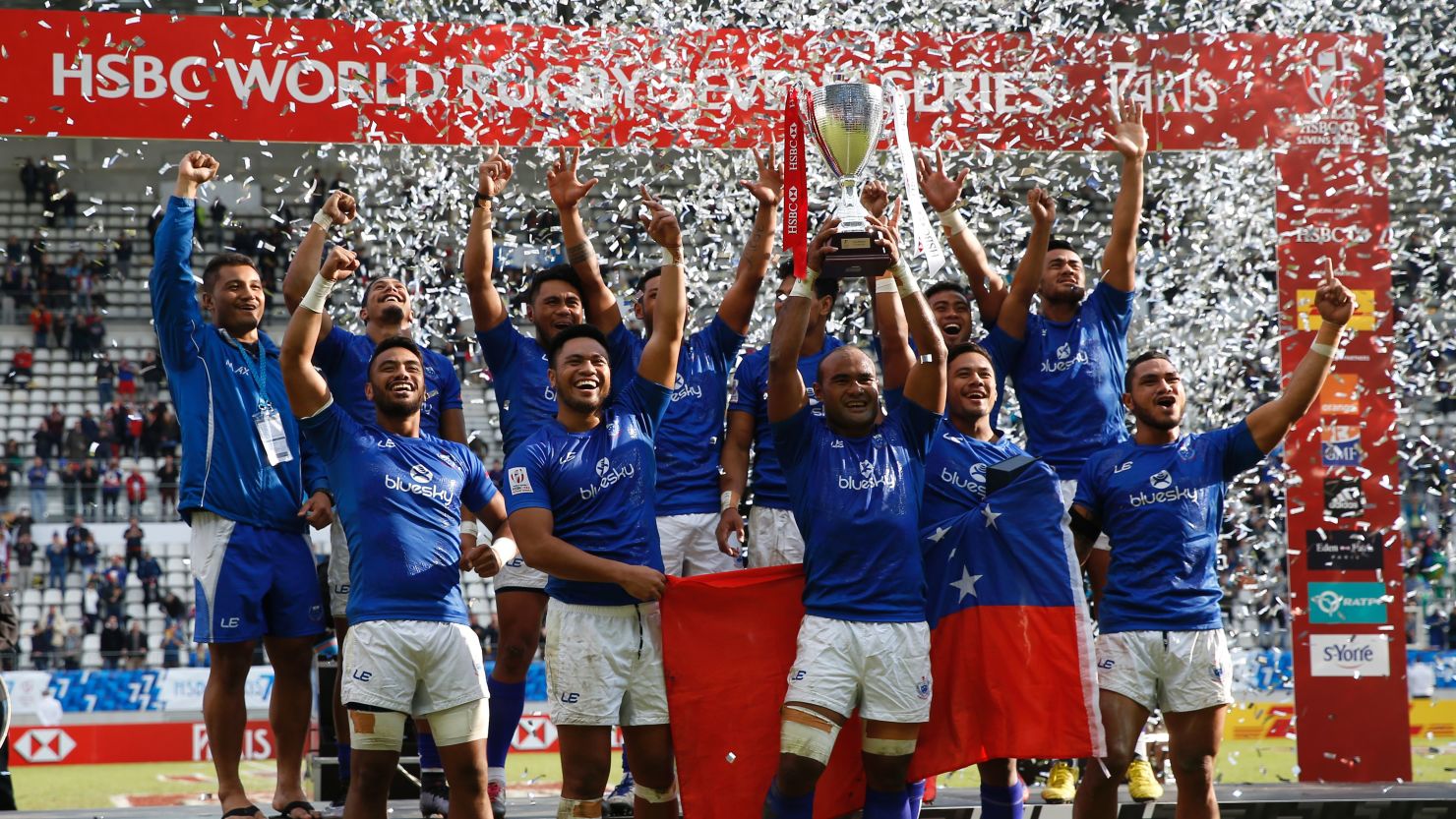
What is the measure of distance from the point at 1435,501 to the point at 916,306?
10.6 metres

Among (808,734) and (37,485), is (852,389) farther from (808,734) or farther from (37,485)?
(37,485)

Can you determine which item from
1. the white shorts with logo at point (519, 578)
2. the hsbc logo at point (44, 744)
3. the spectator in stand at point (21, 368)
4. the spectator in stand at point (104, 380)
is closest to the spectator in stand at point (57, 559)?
the spectator in stand at point (104, 380)

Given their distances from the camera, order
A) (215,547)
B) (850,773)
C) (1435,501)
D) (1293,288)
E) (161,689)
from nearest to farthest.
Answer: (850,773) → (215,547) → (1293,288) → (161,689) → (1435,501)

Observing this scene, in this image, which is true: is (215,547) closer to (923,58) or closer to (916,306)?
(916,306)

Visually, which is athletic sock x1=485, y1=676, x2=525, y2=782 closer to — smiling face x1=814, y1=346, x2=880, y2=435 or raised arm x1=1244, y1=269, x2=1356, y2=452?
smiling face x1=814, y1=346, x2=880, y2=435

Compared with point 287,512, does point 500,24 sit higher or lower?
higher

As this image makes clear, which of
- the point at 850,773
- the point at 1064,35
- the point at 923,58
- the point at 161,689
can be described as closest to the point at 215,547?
the point at 850,773

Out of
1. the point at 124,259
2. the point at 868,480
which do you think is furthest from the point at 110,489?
the point at 868,480

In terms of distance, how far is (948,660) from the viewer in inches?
184

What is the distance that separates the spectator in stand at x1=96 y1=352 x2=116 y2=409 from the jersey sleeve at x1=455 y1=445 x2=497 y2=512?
11582 mm

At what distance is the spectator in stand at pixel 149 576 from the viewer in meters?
13.7

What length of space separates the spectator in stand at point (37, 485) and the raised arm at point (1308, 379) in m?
12.7

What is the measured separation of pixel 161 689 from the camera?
12.3 metres

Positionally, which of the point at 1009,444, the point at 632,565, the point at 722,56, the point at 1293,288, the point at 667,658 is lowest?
the point at 667,658
